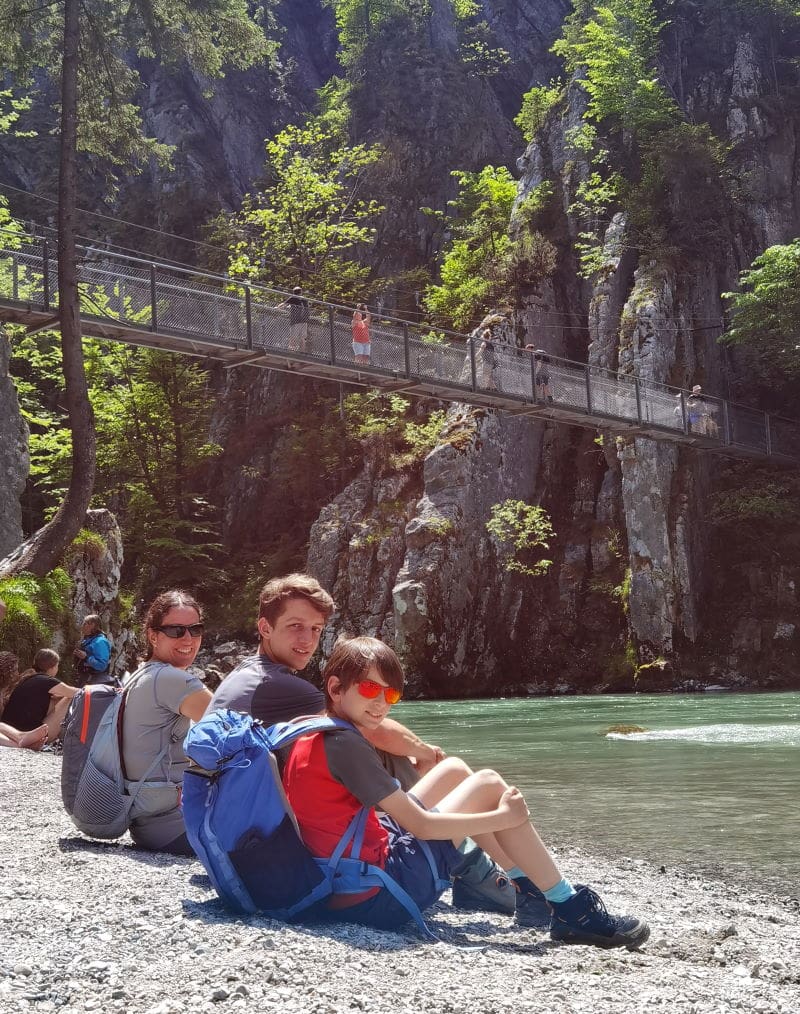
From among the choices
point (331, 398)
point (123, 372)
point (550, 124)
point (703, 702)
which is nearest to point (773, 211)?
point (550, 124)

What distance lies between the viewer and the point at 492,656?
25.8 meters

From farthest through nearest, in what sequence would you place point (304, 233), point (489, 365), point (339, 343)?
1. point (304, 233)
2. point (489, 365)
3. point (339, 343)

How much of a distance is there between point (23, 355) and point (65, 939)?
29.5m

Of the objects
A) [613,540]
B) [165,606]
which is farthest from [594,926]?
[613,540]

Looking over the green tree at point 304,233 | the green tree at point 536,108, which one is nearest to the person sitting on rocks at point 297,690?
the green tree at point 304,233

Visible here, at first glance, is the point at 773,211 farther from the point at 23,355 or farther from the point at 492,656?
the point at 23,355

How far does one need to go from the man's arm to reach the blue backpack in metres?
0.55

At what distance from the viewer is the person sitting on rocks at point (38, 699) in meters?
9.43

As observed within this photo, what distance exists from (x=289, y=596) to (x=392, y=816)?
88 centimetres

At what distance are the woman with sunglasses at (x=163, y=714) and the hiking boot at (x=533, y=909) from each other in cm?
145

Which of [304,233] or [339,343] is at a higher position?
[304,233]

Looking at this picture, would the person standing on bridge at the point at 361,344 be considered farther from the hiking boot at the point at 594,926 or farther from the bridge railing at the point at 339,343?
the hiking boot at the point at 594,926

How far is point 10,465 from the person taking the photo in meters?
18.2

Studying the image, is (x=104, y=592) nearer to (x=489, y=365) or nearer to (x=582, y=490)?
(x=489, y=365)
